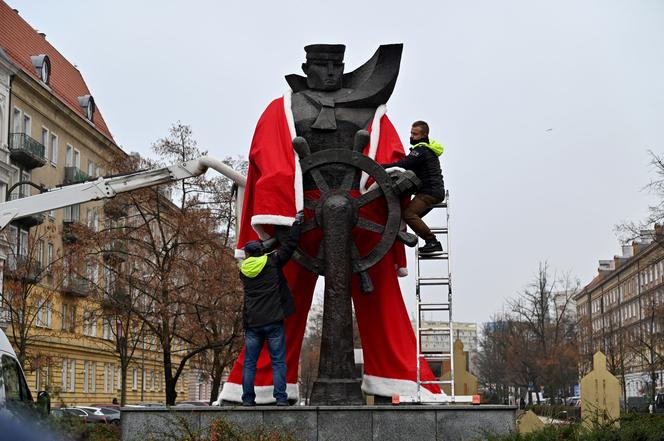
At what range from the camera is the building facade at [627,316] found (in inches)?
2202

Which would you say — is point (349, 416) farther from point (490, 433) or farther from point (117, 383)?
point (117, 383)

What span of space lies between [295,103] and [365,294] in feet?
8.32

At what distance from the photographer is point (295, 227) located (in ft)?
35.2

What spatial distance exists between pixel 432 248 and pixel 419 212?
0.45m

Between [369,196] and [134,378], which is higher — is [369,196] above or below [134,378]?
above

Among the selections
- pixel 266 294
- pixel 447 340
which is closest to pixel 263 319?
pixel 266 294

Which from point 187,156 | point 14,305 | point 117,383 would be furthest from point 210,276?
point 117,383

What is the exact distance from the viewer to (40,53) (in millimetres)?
51125

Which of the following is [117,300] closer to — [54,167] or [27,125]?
[27,125]

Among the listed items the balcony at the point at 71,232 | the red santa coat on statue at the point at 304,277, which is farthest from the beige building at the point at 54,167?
the red santa coat on statue at the point at 304,277

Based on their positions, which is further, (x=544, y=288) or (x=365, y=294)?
(x=544, y=288)

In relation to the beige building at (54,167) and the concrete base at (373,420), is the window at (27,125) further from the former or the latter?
the concrete base at (373,420)

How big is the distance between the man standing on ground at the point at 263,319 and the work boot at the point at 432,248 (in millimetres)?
1781

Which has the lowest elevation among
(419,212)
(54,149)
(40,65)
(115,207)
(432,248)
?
(432,248)
